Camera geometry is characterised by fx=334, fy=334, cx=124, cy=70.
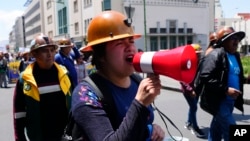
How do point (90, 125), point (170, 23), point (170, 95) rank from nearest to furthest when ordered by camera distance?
point (90, 125), point (170, 95), point (170, 23)

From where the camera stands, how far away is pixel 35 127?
2795mm

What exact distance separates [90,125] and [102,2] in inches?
1604

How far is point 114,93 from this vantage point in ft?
5.49

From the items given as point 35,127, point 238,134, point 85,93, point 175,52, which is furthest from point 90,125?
point 238,134

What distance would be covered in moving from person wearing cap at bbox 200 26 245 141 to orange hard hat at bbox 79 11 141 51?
2.37 meters

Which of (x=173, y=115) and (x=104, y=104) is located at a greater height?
(x=104, y=104)

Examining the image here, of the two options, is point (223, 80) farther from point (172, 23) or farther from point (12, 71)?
point (172, 23)

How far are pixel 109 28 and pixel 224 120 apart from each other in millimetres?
2560

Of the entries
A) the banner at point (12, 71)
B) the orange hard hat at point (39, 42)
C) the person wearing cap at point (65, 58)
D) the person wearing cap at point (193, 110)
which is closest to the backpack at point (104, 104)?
the orange hard hat at point (39, 42)

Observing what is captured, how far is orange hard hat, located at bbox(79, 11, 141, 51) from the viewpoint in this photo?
1680mm

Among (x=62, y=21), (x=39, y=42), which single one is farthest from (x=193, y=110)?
(x=62, y=21)

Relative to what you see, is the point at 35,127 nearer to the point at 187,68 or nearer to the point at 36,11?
the point at 187,68

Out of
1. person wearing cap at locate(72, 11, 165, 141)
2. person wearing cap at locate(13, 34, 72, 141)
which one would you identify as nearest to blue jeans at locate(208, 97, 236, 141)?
person wearing cap at locate(13, 34, 72, 141)

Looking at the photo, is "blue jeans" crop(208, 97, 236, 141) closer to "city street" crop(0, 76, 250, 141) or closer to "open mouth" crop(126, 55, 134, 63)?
"city street" crop(0, 76, 250, 141)
